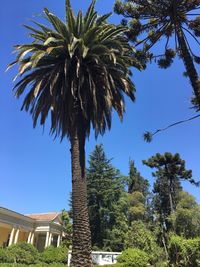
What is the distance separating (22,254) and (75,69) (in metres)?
17.0

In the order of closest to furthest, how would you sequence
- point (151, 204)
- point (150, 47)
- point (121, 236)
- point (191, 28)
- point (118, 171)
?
point (191, 28)
point (150, 47)
point (121, 236)
point (118, 171)
point (151, 204)

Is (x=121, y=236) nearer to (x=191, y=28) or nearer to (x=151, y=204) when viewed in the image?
(x=151, y=204)

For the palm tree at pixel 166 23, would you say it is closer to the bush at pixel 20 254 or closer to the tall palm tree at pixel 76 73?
the tall palm tree at pixel 76 73

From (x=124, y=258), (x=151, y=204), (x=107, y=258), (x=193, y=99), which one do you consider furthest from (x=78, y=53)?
(x=151, y=204)

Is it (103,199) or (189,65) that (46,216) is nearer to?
(103,199)

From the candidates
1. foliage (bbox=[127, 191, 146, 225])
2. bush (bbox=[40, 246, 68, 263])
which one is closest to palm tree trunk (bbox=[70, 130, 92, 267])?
bush (bbox=[40, 246, 68, 263])

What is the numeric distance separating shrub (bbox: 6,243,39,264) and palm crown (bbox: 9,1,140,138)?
41.4ft

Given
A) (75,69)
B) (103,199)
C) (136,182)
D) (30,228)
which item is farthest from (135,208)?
(75,69)

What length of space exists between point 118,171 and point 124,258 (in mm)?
26755

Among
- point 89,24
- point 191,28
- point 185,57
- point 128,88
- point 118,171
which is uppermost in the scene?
point 118,171

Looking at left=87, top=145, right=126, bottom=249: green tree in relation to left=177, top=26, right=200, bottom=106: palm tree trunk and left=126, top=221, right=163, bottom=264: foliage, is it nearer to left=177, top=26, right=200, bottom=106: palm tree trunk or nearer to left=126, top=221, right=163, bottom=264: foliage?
left=126, top=221, right=163, bottom=264: foliage

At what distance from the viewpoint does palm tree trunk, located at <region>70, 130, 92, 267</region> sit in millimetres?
10328

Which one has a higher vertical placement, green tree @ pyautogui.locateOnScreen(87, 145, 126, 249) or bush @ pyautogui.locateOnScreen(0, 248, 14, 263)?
green tree @ pyautogui.locateOnScreen(87, 145, 126, 249)

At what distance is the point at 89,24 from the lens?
47.3 feet
